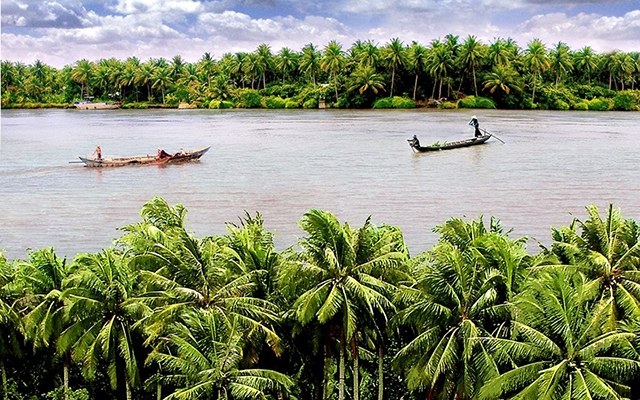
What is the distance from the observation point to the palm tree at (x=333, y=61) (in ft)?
295

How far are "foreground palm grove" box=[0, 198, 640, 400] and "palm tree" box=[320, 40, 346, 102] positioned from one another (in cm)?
7177

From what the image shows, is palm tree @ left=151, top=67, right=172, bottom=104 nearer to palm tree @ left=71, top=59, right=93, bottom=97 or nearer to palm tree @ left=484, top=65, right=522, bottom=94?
palm tree @ left=71, top=59, right=93, bottom=97

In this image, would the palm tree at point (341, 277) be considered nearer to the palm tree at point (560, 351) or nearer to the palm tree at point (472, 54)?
the palm tree at point (560, 351)

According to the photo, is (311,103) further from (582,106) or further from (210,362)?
(210,362)

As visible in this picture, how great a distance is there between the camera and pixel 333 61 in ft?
295

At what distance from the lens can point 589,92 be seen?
287 feet

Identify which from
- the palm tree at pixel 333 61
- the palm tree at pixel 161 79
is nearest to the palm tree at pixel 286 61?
the palm tree at pixel 333 61

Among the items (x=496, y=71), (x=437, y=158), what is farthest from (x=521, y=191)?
(x=496, y=71)

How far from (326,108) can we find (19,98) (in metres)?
42.6

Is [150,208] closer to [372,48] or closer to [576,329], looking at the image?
[576,329]

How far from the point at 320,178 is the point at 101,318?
25.0m

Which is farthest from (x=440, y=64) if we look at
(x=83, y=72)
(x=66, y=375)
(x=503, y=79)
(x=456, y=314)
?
(x=456, y=314)

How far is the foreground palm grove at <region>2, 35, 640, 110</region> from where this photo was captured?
280 ft

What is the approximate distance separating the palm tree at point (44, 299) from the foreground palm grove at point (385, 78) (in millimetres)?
69392
